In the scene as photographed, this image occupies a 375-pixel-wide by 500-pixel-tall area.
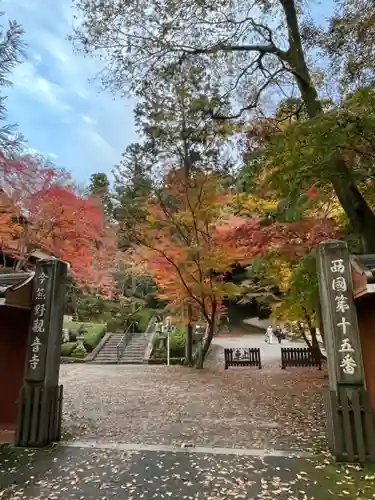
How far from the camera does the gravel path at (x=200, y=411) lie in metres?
5.45

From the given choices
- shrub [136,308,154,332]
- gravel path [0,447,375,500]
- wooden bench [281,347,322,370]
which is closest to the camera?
gravel path [0,447,375,500]

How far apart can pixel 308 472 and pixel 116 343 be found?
62.9ft

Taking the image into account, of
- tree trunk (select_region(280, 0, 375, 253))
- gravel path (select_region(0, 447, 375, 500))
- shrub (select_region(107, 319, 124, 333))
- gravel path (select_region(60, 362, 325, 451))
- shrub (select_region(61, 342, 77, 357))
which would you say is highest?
tree trunk (select_region(280, 0, 375, 253))

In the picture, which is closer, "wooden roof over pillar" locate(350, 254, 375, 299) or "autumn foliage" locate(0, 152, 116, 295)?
"wooden roof over pillar" locate(350, 254, 375, 299)

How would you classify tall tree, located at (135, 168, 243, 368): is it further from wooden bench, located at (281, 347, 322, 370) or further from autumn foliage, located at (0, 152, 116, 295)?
wooden bench, located at (281, 347, 322, 370)

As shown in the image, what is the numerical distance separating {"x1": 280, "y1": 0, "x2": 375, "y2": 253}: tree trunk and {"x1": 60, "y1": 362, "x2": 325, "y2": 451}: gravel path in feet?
11.1

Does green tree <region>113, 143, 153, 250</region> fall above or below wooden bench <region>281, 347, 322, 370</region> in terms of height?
above

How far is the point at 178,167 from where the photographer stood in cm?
1380

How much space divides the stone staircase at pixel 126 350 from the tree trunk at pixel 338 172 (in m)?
15.3

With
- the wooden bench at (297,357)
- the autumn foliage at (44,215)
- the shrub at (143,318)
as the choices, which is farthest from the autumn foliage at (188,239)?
the shrub at (143,318)

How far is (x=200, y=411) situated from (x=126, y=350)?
14.6m

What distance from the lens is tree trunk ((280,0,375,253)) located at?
6319 millimetres

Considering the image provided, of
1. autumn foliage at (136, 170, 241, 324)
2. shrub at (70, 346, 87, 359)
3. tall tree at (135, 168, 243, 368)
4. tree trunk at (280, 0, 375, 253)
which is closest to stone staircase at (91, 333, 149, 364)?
shrub at (70, 346, 87, 359)

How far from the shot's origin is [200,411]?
729 centimetres
